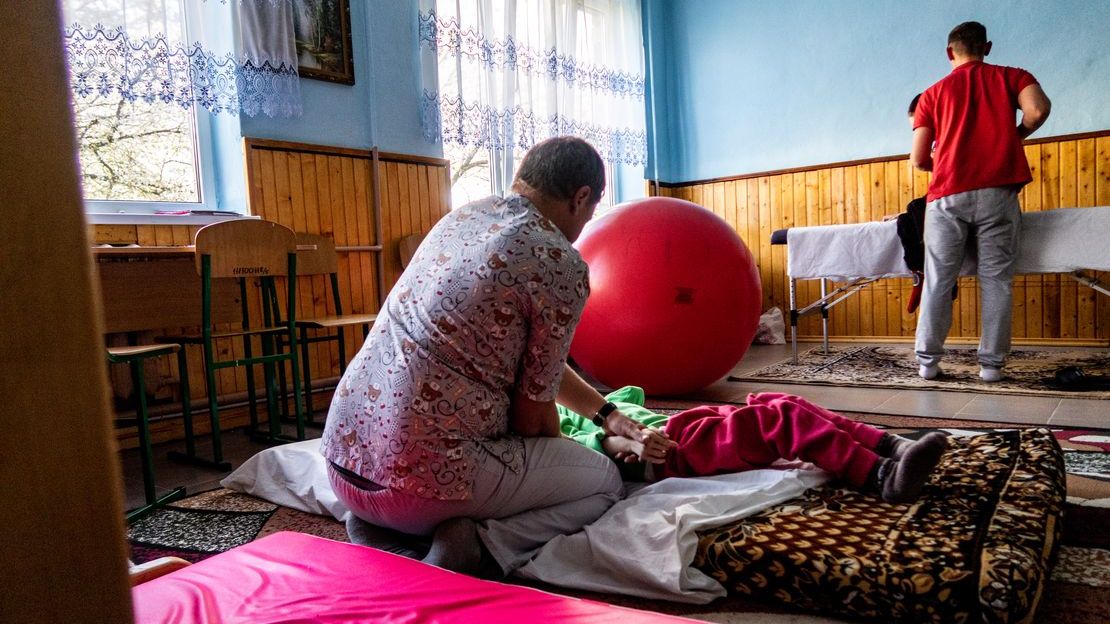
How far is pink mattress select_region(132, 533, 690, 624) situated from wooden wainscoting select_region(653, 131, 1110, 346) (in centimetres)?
489

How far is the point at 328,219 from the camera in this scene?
152 inches

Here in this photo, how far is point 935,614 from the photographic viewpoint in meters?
1.19

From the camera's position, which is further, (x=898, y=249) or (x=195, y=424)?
(x=898, y=249)

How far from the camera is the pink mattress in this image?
1054 mm

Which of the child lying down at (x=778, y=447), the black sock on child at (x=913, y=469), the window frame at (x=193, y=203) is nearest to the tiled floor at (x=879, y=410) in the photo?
the window frame at (x=193, y=203)

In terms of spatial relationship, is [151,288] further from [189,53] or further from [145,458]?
[145,458]

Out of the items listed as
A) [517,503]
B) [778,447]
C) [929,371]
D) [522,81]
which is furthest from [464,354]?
[522,81]

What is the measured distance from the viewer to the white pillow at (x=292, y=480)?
80.0 inches

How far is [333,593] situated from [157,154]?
2905 mm

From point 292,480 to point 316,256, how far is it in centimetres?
164

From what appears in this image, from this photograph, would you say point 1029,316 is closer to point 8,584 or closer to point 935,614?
point 935,614

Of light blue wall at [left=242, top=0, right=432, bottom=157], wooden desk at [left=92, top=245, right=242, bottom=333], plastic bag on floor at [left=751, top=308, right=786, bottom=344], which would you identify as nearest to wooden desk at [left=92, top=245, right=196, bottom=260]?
wooden desk at [left=92, top=245, right=242, bottom=333]

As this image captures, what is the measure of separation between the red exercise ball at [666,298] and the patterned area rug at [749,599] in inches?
28.3

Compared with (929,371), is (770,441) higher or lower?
higher
